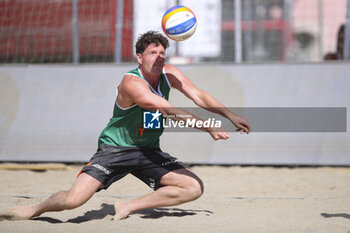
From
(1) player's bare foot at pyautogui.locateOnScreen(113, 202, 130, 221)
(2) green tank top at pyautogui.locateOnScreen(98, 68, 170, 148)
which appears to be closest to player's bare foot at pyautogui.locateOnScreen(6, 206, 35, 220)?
(1) player's bare foot at pyautogui.locateOnScreen(113, 202, 130, 221)

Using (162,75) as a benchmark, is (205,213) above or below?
below

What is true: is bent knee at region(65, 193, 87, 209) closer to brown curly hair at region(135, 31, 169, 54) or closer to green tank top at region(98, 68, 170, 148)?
green tank top at region(98, 68, 170, 148)

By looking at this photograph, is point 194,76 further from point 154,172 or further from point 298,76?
point 154,172

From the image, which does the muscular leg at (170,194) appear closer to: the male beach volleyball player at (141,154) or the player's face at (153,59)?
the male beach volleyball player at (141,154)

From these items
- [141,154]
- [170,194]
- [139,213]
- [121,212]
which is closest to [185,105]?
[139,213]

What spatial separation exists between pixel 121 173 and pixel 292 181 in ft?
8.88

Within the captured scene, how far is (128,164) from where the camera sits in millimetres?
4156

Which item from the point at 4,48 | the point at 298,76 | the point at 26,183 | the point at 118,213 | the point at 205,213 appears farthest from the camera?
the point at 4,48

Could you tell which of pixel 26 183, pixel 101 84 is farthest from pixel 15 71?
pixel 26 183

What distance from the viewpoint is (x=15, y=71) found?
753 centimetres

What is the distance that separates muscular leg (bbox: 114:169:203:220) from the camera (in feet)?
13.6

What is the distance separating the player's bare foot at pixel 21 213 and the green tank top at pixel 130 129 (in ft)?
2.82

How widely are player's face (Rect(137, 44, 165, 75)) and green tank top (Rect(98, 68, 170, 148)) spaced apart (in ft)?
0.29

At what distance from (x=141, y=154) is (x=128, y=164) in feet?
0.51
